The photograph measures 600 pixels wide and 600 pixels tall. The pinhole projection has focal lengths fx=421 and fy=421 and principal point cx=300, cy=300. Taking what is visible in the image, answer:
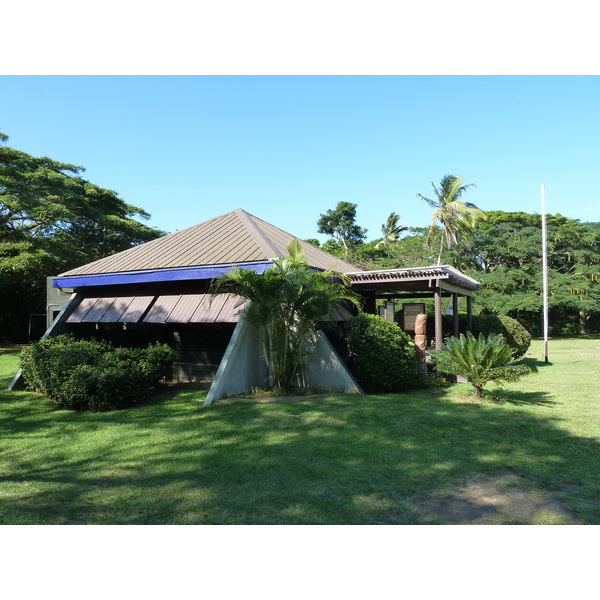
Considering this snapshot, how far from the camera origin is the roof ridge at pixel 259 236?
9508 millimetres

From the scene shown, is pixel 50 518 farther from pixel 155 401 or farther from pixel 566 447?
pixel 566 447

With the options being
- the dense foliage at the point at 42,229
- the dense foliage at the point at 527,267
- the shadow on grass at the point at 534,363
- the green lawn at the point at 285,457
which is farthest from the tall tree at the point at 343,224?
the green lawn at the point at 285,457

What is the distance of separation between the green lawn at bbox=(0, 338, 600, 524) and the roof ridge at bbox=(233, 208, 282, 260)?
11.0 feet

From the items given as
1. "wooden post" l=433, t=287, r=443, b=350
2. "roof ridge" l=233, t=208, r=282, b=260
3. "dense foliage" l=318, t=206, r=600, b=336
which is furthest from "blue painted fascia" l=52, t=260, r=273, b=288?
"dense foliage" l=318, t=206, r=600, b=336

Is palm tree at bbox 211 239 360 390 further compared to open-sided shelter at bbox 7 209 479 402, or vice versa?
open-sided shelter at bbox 7 209 479 402

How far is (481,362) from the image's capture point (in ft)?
25.5

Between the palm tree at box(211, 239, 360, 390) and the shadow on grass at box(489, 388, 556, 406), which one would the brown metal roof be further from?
the shadow on grass at box(489, 388, 556, 406)

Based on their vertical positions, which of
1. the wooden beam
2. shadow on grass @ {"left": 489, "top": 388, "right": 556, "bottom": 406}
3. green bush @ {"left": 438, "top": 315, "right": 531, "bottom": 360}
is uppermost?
the wooden beam

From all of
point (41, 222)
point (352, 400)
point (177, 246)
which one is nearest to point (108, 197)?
point (41, 222)

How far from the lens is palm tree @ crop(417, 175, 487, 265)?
94.9 feet

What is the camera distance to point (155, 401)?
8555 mm

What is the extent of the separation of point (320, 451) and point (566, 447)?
315cm

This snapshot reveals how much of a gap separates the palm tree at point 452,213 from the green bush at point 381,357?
20.6 meters

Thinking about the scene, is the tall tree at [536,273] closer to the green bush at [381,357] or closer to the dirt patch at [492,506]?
the green bush at [381,357]
